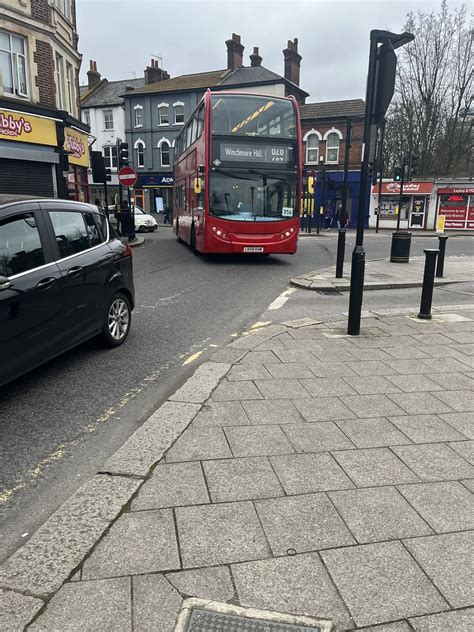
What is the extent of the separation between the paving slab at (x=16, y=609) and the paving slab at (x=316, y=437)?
186 centimetres

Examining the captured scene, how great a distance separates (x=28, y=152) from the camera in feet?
54.9

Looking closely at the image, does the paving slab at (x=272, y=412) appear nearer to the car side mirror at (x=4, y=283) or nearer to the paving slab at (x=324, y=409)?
the paving slab at (x=324, y=409)

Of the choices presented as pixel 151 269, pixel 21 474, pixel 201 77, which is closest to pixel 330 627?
pixel 21 474

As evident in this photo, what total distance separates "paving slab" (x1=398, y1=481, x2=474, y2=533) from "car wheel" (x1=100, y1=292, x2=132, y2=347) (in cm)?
372

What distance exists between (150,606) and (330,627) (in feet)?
2.41

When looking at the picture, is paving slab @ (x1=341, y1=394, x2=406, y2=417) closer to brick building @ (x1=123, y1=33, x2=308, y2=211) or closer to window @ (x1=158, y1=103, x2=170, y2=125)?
brick building @ (x1=123, y1=33, x2=308, y2=211)

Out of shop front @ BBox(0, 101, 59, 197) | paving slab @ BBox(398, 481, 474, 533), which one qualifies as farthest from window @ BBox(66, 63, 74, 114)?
paving slab @ BBox(398, 481, 474, 533)

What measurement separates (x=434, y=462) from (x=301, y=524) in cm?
116

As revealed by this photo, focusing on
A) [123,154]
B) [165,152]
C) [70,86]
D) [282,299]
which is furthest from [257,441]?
[165,152]

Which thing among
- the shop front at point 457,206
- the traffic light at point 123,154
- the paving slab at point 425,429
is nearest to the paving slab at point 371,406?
the paving slab at point 425,429

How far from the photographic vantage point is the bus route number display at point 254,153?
12586 mm

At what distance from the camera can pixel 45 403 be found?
4.24 m

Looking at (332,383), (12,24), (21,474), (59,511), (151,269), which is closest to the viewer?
(59,511)

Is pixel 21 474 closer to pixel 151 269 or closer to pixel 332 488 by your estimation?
pixel 332 488
